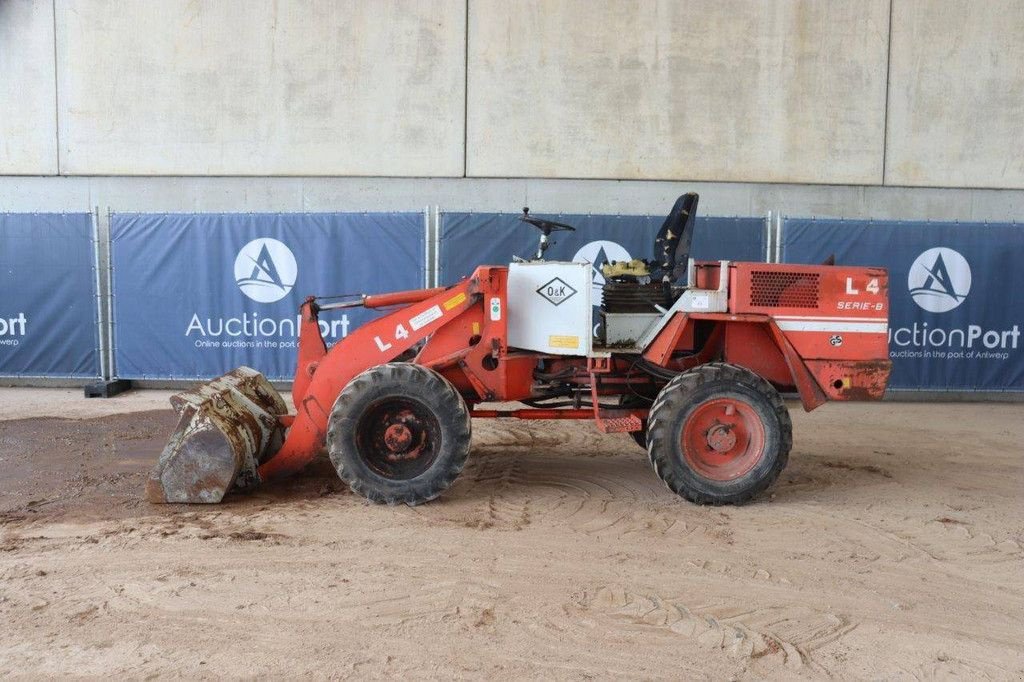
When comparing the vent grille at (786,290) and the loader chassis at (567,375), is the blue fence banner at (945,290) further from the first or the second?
the vent grille at (786,290)

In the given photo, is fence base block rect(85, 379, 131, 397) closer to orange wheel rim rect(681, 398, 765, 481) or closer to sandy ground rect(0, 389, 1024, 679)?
sandy ground rect(0, 389, 1024, 679)

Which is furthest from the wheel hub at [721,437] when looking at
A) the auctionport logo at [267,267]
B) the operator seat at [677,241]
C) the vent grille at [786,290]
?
the auctionport logo at [267,267]

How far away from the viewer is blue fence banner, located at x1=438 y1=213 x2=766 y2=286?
10.1 meters

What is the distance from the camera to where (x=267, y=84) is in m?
10.7

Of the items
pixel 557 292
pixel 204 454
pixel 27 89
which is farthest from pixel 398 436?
pixel 27 89

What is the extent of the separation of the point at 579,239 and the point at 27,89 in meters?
7.64

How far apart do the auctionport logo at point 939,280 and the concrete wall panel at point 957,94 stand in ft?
4.12

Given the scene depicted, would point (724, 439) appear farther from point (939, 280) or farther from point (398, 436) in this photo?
point (939, 280)

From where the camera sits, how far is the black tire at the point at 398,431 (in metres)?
5.48

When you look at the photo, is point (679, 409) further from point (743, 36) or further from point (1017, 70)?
point (1017, 70)

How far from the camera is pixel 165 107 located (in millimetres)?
10742

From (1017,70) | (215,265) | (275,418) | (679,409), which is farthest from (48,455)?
(1017,70)

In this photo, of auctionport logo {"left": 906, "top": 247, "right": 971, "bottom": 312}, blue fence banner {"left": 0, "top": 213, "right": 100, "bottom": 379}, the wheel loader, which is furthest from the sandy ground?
blue fence banner {"left": 0, "top": 213, "right": 100, "bottom": 379}

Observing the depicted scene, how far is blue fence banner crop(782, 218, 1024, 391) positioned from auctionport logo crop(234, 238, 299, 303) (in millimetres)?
6903
